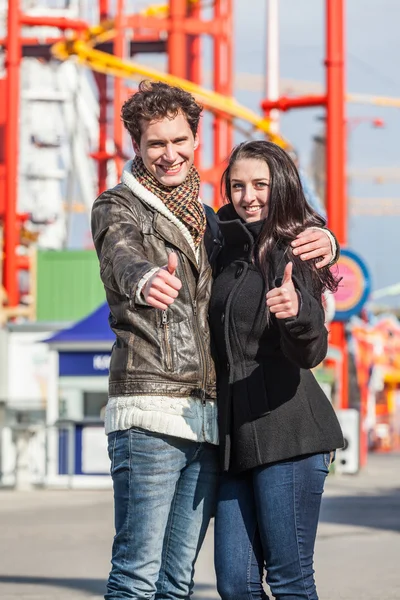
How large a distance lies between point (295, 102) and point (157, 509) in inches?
694

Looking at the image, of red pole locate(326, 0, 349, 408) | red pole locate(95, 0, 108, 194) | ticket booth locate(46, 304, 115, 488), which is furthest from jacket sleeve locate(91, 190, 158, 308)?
red pole locate(95, 0, 108, 194)

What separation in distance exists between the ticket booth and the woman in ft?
39.7

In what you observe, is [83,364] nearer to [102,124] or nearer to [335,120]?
[335,120]

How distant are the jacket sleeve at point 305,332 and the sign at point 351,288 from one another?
1608cm

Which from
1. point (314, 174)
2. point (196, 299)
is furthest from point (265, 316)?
point (314, 174)

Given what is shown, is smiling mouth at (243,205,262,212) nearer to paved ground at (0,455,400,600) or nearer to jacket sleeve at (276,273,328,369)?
jacket sleeve at (276,273,328,369)

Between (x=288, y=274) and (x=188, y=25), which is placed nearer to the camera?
(x=288, y=274)

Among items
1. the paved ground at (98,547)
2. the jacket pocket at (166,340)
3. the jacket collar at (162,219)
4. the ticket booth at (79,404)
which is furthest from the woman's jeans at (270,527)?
the ticket booth at (79,404)

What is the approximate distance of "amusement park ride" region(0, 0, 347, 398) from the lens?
21.3m

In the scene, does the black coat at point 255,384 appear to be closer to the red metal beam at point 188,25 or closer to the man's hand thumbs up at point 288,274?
the man's hand thumbs up at point 288,274

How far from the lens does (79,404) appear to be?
55.6 feet

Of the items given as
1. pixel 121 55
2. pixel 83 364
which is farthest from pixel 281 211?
A: pixel 121 55

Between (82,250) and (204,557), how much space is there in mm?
14085

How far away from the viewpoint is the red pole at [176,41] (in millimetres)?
27922
